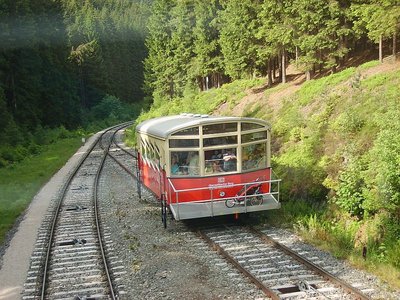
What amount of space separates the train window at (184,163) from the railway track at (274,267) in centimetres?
180

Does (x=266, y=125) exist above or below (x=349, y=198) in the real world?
above

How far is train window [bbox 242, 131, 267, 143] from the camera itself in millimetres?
13883

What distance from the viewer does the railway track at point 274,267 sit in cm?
862

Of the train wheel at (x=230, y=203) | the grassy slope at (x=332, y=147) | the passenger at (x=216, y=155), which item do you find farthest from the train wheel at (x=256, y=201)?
the passenger at (x=216, y=155)

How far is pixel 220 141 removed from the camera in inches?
539

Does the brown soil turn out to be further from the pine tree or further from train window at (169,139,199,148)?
train window at (169,139,199,148)

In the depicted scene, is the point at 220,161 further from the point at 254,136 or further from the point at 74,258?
the point at 74,258

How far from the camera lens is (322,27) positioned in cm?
2583

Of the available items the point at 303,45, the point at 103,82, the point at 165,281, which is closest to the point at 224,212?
the point at 165,281

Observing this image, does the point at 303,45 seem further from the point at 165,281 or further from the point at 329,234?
the point at 165,281

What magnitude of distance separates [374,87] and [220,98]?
776 inches

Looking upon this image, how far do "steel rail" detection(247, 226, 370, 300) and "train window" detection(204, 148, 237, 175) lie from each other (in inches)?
78.4

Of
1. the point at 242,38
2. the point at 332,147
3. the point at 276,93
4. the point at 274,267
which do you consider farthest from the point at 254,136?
the point at 242,38

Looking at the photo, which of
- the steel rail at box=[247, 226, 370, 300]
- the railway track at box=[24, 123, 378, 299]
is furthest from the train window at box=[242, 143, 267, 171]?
the steel rail at box=[247, 226, 370, 300]
